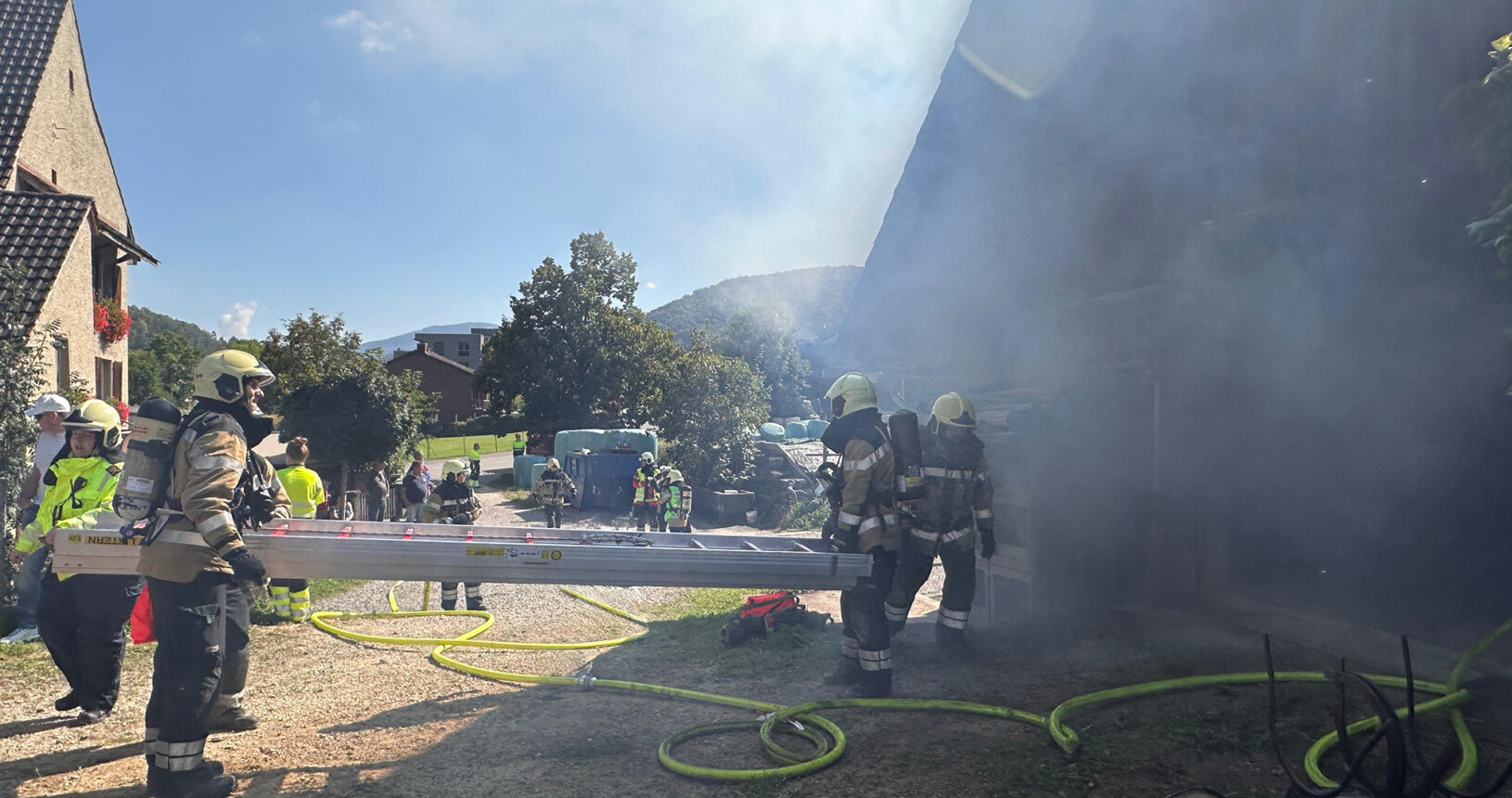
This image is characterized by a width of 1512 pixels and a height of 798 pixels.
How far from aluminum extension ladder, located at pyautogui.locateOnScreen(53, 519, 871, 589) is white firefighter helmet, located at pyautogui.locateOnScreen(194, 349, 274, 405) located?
669mm

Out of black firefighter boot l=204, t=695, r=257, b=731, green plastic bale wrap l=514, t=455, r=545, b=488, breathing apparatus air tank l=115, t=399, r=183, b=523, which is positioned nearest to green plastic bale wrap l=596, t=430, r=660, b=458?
green plastic bale wrap l=514, t=455, r=545, b=488

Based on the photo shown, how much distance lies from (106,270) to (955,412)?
1769cm

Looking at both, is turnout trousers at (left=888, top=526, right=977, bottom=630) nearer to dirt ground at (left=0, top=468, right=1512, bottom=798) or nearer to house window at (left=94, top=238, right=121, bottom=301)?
dirt ground at (left=0, top=468, right=1512, bottom=798)

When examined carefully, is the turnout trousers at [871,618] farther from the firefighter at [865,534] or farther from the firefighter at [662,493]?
the firefighter at [662,493]

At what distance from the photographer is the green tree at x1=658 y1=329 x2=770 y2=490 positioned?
18781mm

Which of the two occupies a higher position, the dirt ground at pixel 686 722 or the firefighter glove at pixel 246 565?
the firefighter glove at pixel 246 565

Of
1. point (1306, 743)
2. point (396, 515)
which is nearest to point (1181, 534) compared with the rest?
point (1306, 743)

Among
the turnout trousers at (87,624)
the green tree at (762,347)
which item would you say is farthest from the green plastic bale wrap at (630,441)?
the green tree at (762,347)

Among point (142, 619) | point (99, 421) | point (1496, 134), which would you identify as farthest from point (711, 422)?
point (1496, 134)

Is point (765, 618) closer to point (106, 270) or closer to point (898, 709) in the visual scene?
point (898, 709)

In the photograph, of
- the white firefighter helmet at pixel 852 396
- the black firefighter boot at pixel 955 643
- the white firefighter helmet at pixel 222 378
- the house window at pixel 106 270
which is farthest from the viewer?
the house window at pixel 106 270

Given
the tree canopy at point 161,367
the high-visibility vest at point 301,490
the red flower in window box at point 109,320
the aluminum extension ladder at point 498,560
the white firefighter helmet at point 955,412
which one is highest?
the tree canopy at point 161,367

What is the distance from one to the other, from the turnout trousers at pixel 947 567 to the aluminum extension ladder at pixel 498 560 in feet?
3.03

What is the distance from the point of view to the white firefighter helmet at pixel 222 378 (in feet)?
12.9
